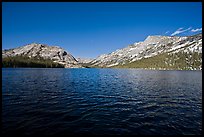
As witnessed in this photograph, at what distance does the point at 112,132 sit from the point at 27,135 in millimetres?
8460

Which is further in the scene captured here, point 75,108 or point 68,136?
point 75,108

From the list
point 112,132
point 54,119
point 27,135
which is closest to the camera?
point 27,135

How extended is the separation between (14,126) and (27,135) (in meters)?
3.47

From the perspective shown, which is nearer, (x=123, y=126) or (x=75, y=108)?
(x=123, y=126)

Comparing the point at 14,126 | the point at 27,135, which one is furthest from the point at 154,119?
the point at 14,126

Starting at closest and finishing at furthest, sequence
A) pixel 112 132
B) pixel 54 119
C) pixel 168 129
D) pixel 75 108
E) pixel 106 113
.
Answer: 1. pixel 112 132
2. pixel 168 129
3. pixel 54 119
4. pixel 106 113
5. pixel 75 108

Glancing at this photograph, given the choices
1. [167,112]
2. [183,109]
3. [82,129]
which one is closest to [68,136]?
[82,129]

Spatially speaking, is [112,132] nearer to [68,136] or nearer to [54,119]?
[68,136]

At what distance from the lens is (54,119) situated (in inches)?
877

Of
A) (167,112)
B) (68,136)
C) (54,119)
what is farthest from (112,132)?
(167,112)

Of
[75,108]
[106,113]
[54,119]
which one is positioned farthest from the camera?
[75,108]

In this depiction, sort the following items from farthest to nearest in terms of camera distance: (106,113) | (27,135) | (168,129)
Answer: (106,113), (168,129), (27,135)

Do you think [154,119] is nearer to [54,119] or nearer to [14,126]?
[54,119]

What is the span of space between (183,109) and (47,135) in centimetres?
2259
